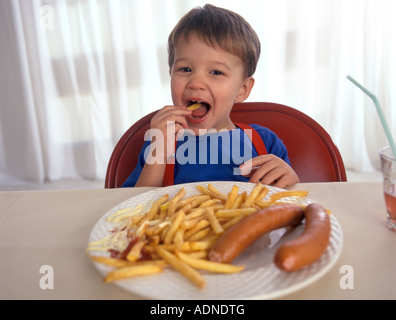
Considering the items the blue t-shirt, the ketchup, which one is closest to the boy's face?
the blue t-shirt

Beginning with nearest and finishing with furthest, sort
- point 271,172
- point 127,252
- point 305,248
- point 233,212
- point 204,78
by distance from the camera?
point 305,248 → point 127,252 → point 233,212 → point 271,172 → point 204,78

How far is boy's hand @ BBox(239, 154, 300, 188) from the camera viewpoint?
120 centimetres

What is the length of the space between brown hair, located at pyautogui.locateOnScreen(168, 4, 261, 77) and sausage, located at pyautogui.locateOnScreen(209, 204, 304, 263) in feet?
3.08

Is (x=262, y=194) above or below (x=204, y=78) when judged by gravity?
below

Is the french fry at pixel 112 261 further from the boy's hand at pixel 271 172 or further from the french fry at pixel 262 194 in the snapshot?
the boy's hand at pixel 271 172

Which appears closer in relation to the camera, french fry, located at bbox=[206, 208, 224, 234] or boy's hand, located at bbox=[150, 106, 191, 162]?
french fry, located at bbox=[206, 208, 224, 234]

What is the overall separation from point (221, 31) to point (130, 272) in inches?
45.8

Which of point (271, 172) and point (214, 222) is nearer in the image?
point (214, 222)

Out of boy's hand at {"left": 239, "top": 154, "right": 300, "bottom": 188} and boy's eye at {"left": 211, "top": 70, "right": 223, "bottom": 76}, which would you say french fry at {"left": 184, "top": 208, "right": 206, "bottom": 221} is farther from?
boy's eye at {"left": 211, "top": 70, "right": 223, "bottom": 76}

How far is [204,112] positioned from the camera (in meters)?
1.58

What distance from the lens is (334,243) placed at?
71cm

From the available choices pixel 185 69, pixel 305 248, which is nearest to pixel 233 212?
pixel 305 248

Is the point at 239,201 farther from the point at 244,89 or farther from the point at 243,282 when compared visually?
the point at 244,89

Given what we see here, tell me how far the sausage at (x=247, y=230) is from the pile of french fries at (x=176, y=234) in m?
0.02
